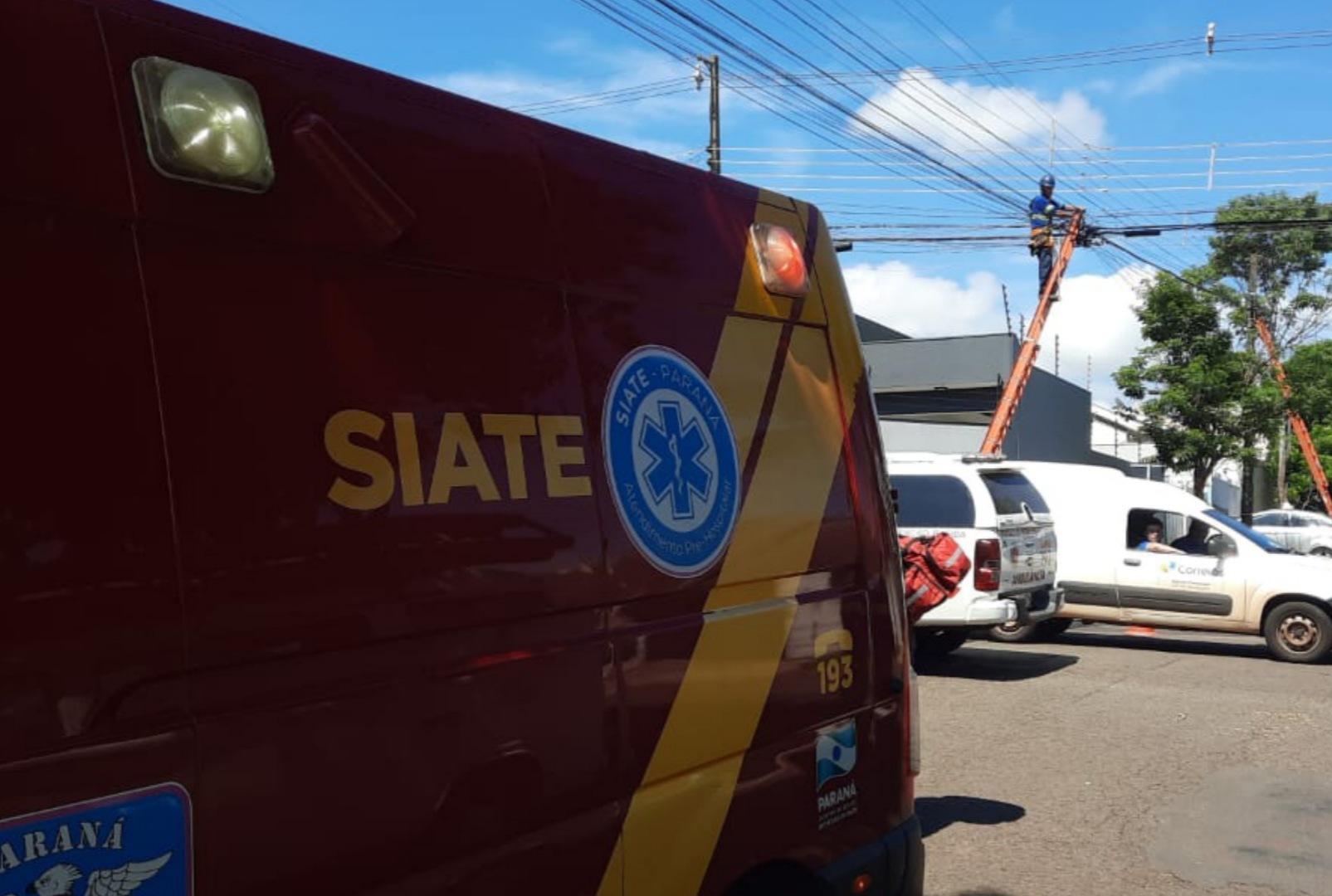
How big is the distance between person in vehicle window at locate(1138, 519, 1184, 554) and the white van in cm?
2

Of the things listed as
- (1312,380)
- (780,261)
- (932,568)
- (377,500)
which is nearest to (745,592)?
(780,261)

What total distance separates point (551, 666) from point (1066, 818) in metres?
4.92

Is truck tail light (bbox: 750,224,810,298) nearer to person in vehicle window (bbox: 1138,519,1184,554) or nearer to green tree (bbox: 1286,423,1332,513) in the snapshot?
person in vehicle window (bbox: 1138,519,1184,554)

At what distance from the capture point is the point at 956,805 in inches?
269

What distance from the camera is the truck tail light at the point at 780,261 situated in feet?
11.2

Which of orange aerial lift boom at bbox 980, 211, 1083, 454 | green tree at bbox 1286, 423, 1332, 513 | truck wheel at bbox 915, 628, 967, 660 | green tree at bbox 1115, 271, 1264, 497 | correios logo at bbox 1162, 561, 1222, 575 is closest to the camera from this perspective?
truck wheel at bbox 915, 628, 967, 660

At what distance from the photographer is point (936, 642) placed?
40.1 ft

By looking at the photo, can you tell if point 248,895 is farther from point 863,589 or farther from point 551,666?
point 863,589

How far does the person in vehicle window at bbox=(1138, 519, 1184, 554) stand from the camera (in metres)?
13.3

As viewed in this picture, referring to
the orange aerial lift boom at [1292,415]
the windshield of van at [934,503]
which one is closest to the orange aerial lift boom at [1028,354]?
the orange aerial lift boom at [1292,415]

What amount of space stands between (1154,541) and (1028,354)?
Answer: 11.1 meters

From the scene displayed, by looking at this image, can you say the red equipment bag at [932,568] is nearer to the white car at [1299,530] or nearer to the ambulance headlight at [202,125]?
the ambulance headlight at [202,125]

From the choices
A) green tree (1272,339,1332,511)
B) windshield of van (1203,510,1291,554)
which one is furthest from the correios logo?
green tree (1272,339,1332,511)

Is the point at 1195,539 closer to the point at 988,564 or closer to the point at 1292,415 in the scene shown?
the point at 988,564
